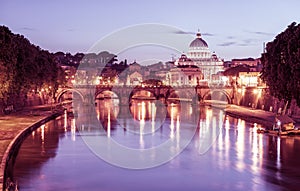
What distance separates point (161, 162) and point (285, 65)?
11.2 m

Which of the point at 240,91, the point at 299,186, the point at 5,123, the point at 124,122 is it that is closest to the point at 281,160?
the point at 299,186

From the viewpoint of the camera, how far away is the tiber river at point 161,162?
70.0 feet

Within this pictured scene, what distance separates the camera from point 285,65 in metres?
32.6

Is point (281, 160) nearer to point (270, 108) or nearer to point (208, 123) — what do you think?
point (208, 123)

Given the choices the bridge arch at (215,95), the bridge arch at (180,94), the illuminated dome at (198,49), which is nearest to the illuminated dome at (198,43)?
the illuminated dome at (198,49)

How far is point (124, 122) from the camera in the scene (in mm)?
48094

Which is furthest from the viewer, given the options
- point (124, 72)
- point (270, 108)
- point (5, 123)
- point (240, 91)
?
point (124, 72)

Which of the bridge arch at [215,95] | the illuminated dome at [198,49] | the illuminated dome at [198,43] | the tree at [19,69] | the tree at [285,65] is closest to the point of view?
the tree at [285,65]

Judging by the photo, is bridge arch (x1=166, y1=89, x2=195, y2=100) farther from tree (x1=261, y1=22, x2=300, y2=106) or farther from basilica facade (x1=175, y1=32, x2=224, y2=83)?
tree (x1=261, y1=22, x2=300, y2=106)

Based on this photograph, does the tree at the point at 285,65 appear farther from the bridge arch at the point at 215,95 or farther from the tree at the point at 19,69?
the bridge arch at the point at 215,95

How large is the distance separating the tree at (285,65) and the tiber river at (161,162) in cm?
307

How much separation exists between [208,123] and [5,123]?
61.9 ft

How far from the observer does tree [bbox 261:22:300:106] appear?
102ft

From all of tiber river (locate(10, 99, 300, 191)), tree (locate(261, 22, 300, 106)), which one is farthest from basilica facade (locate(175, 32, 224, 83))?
tiber river (locate(10, 99, 300, 191))
